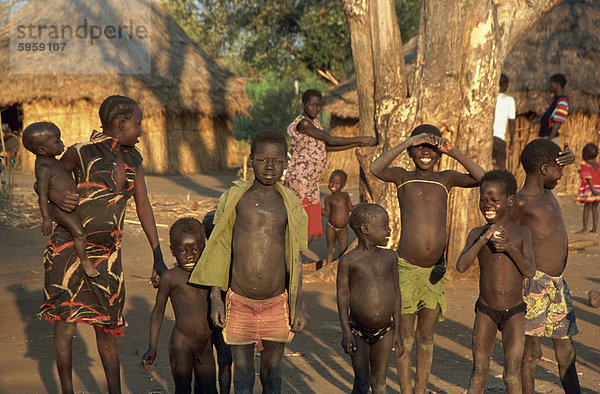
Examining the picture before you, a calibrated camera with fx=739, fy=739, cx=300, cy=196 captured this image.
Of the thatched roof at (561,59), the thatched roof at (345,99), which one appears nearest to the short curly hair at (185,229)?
the thatched roof at (561,59)

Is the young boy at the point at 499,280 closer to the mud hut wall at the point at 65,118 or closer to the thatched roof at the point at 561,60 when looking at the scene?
the thatched roof at the point at 561,60

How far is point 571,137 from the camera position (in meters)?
16.9

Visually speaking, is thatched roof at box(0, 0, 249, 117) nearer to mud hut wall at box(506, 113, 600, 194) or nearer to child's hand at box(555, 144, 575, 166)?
mud hut wall at box(506, 113, 600, 194)

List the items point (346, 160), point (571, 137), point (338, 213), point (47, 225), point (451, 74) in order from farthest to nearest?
point (346, 160) < point (571, 137) < point (338, 213) < point (451, 74) < point (47, 225)

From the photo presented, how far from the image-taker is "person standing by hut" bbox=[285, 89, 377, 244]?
294 inches

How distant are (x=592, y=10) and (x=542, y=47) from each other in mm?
1721

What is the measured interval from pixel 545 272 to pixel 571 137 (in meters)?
13.7

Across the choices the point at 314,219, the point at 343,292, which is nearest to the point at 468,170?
the point at 343,292

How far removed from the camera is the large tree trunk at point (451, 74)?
7633 millimetres

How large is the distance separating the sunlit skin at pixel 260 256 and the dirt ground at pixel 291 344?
1.03 metres

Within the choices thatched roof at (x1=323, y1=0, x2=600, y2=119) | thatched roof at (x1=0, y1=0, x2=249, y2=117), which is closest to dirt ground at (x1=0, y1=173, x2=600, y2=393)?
thatched roof at (x1=323, y1=0, x2=600, y2=119)

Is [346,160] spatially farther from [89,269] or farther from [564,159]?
[89,269]

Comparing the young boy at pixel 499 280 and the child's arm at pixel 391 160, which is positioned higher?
the child's arm at pixel 391 160

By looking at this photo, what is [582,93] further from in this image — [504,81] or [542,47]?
[504,81]
